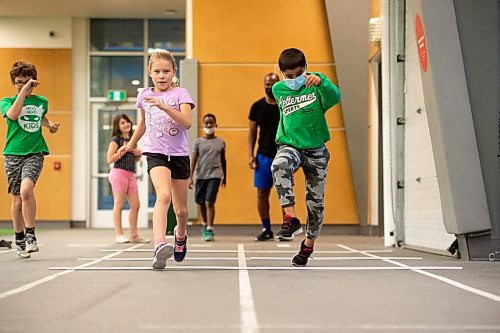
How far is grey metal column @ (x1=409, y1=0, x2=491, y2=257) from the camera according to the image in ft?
21.4

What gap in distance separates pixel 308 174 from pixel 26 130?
2704 millimetres

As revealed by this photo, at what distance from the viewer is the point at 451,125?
21.7 ft

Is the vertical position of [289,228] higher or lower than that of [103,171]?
lower

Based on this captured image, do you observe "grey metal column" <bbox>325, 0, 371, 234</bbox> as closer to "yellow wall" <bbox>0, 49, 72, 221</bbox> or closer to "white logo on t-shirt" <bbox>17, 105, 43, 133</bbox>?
"white logo on t-shirt" <bbox>17, 105, 43, 133</bbox>

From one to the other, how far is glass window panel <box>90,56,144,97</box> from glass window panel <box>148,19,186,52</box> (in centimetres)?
53

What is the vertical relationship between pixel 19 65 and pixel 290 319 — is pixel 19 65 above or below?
above

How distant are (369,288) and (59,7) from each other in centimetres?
1415

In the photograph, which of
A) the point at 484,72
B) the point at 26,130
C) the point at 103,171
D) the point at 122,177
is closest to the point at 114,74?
the point at 103,171

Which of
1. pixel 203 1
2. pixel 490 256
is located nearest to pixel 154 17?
pixel 203 1

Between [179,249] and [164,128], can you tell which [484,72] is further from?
[179,249]

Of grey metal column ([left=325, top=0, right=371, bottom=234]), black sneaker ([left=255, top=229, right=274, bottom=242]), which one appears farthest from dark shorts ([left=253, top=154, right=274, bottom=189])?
grey metal column ([left=325, top=0, right=371, bottom=234])

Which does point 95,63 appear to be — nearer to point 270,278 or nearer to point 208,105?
point 208,105

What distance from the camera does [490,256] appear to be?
6.58 meters

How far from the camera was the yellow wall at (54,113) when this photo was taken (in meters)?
18.1
